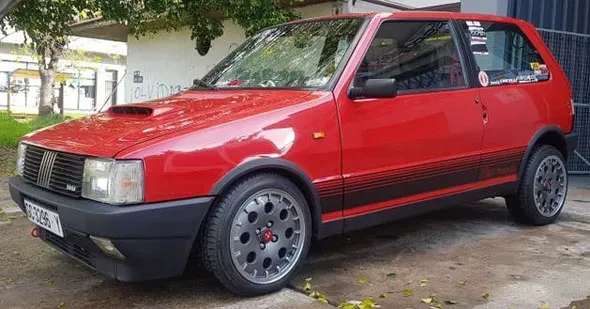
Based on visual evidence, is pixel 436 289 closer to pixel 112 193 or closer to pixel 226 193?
pixel 226 193

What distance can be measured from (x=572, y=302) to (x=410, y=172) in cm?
129

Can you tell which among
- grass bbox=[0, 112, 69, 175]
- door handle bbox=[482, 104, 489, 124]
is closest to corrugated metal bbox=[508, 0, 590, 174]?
Result: door handle bbox=[482, 104, 489, 124]

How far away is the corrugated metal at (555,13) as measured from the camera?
313 inches

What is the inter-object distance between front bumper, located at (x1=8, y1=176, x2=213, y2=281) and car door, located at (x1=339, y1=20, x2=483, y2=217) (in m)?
1.12

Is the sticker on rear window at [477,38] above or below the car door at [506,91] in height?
above

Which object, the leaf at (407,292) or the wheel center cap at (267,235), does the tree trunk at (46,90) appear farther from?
the leaf at (407,292)

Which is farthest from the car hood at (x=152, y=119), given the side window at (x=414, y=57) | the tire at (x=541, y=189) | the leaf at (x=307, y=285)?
the tire at (x=541, y=189)

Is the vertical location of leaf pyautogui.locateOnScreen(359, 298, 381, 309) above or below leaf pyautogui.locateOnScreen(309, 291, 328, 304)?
above

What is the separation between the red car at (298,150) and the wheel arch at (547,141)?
0.06ft

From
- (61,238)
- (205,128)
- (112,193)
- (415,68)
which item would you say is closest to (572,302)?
(415,68)

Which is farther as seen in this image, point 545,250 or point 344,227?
point 545,250

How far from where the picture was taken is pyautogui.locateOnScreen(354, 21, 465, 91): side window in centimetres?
420

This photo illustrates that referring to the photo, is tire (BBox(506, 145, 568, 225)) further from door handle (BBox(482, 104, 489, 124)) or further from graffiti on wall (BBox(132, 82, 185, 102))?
graffiti on wall (BBox(132, 82, 185, 102))

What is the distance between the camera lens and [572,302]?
143 inches
